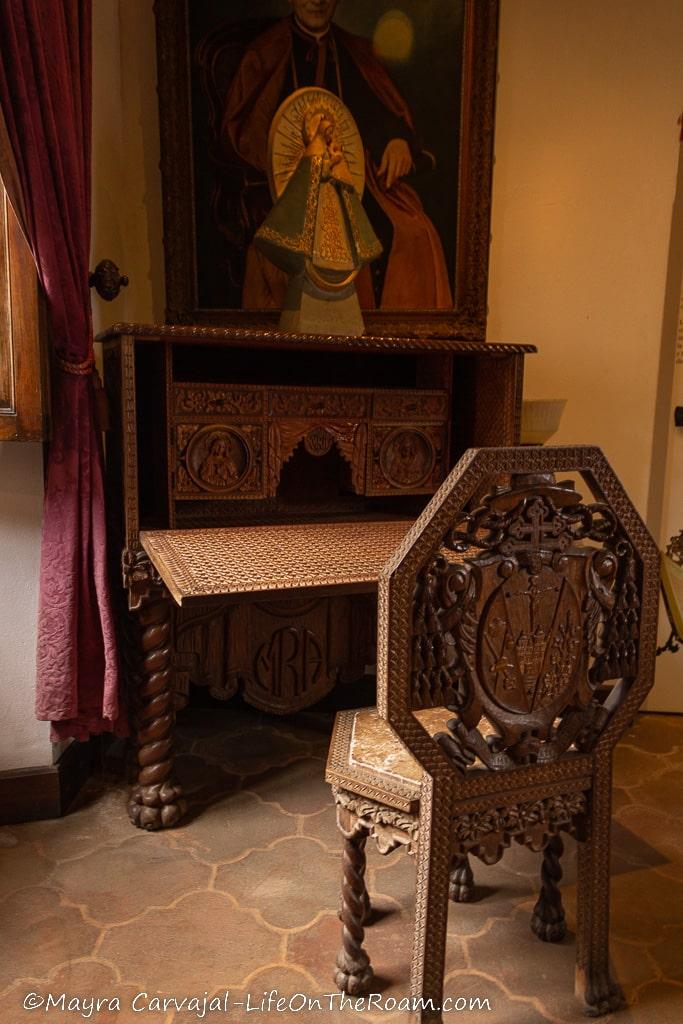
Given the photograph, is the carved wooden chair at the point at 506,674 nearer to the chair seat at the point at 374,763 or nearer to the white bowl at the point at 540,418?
the chair seat at the point at 374,763

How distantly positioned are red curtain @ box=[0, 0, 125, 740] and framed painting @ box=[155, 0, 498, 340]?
1.75 feet

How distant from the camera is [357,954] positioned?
61.4 inches

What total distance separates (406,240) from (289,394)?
2.84 ft

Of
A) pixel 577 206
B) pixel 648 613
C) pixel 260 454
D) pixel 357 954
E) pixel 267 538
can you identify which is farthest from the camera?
pixel 577 206

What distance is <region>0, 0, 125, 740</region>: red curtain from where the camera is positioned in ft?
6.21

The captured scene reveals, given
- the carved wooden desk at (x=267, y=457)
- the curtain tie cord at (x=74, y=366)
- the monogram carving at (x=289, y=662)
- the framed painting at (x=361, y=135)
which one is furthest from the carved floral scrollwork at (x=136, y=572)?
the framed painting at (x=361, y=135)

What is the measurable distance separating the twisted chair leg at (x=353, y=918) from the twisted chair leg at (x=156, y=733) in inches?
29.7

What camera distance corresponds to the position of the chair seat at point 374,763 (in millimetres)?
1359

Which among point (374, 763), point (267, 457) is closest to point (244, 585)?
point (374, 763)

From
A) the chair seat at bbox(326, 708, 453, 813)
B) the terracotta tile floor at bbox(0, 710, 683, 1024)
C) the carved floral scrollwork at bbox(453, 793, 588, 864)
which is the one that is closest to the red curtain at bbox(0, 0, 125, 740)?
the terracotta tile floor at bbox(0, 710, 683, 1024)

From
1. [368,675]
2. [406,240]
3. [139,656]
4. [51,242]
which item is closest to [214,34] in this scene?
[406,240]

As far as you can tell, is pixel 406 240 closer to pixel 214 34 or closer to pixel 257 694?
pixel 214 34

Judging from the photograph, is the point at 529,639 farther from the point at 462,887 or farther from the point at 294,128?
the point at 294,128

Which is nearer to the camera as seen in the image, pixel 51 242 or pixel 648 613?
pixel 648 613
